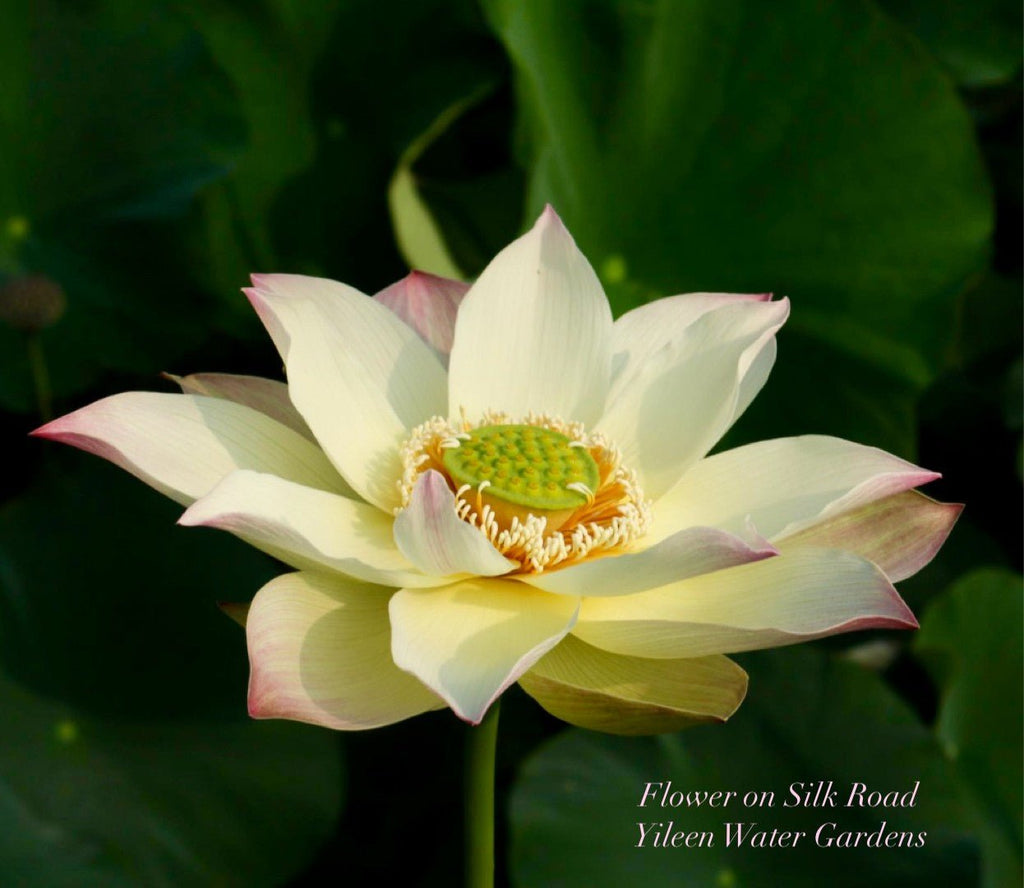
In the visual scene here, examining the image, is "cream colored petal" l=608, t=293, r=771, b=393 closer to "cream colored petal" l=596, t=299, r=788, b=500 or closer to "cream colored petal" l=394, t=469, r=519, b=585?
"cream colored petal" l=596, t=299, r=788, b=500

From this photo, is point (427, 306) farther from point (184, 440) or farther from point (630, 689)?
point (630, 689)

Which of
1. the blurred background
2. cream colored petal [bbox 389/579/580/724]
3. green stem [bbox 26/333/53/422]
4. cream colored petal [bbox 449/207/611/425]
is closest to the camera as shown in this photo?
cream colored petal [bbox 389/579/580/724]

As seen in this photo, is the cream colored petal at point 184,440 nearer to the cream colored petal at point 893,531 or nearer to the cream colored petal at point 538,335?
the cream colored petal at point 538,335

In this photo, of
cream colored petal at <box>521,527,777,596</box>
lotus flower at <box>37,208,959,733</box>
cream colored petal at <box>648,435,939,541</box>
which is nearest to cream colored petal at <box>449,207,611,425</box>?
lotus flower at <box>37,208,959,733</box>

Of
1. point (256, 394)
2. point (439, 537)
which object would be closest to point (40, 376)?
point (256, 394)

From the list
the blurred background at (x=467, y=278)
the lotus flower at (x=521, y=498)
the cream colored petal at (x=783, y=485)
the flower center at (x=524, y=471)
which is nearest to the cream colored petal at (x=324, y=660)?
the lotus flower at (x=521, y=498)

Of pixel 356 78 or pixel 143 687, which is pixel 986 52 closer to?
pixel 356 78

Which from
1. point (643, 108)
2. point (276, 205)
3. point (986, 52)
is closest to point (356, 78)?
point (276, 205)
